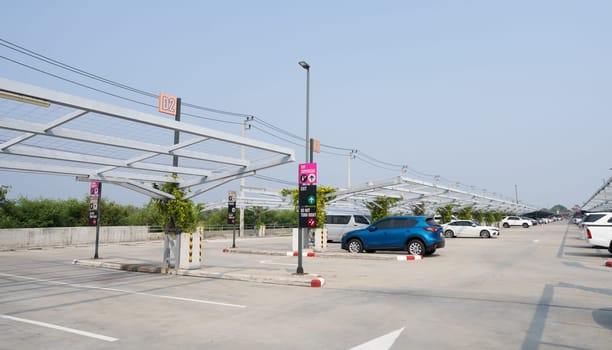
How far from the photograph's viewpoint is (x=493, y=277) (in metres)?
12.0

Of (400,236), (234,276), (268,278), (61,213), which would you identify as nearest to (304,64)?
(268,278)

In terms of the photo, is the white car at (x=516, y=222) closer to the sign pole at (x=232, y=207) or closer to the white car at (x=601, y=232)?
the white car at (x=601, y=232)

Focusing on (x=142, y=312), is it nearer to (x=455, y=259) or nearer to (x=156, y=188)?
(x=156, y=188)

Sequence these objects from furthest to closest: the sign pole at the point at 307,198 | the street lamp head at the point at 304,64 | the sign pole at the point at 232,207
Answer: the sign pole at the point at 232,207 → the street lamp head at the point at 304,64 → the sign pole at the point at 307,198

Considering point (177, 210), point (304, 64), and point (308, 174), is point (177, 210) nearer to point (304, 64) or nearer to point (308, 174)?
point (308, 174)

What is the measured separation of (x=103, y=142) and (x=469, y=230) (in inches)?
1227

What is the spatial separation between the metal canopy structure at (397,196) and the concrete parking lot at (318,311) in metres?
11.9

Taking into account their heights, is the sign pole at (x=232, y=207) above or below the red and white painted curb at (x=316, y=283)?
above

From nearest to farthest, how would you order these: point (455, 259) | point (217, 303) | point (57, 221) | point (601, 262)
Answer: point (217, 303), point (601, 262), point (455, 259), point (57, 221)

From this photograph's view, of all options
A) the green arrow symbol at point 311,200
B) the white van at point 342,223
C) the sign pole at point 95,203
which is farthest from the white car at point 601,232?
the sign pole at point 95,203

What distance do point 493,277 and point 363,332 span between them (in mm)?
7269

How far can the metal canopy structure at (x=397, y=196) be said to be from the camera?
2512 cm

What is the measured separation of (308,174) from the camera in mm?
12891

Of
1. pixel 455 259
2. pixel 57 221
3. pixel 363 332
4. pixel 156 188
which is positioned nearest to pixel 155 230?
pixel 57 221
